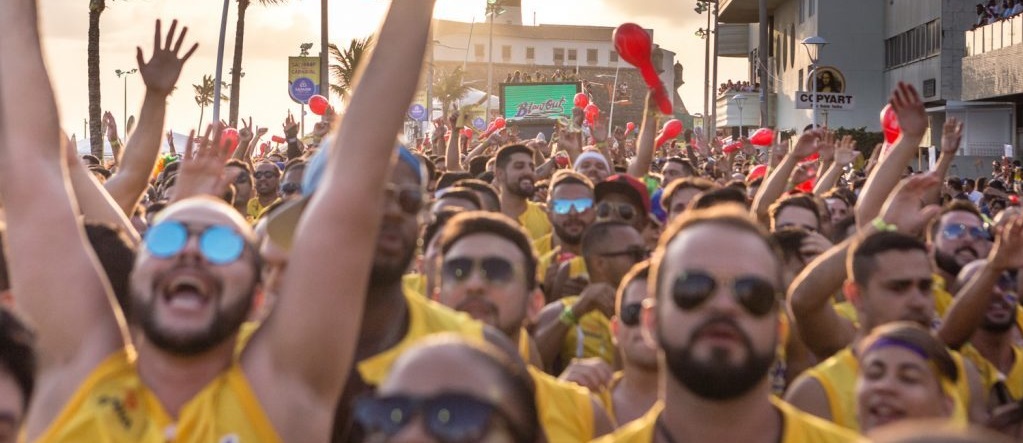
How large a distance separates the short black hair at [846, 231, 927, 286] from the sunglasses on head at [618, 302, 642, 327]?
953mm

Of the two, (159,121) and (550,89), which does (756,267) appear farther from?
(550,89)

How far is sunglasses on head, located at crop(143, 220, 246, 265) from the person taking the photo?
3391 millimetres

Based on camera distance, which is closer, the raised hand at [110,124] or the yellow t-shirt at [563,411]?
the yellow t-shirt at [563,411]

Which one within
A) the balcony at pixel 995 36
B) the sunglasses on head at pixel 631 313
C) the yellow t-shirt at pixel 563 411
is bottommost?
the yellow t-shirt at pixel 563 411

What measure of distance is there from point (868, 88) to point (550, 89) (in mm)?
16583

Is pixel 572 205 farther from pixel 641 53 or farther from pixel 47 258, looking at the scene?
pixel 47 258

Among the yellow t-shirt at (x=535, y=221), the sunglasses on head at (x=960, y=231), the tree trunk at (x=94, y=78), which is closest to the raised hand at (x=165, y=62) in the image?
the sunglasses on head at (x=960, y=231)

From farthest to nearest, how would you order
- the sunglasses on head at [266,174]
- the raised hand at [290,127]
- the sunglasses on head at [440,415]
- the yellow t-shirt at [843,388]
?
1. the raised hand at [290,127]
2. the sunglasses on head at [266,174]
3. the yellow t-shirt at [843,388]
4. the sunglasses on head at [440,415]

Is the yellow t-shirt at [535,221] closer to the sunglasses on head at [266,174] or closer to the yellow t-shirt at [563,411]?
the sunglasses on head at [266,174]

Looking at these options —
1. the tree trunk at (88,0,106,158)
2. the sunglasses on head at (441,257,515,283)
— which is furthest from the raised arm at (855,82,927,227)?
the tree trunk at (88,0,106,158)

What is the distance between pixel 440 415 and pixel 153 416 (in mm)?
1262

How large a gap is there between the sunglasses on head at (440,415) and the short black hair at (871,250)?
10.1ft

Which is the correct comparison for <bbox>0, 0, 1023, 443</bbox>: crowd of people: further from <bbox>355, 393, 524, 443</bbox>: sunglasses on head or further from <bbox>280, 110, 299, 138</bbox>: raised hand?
<bbox>280, 110, 299, 138</bbox>: raised hand

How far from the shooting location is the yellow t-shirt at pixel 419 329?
12.2 feet
